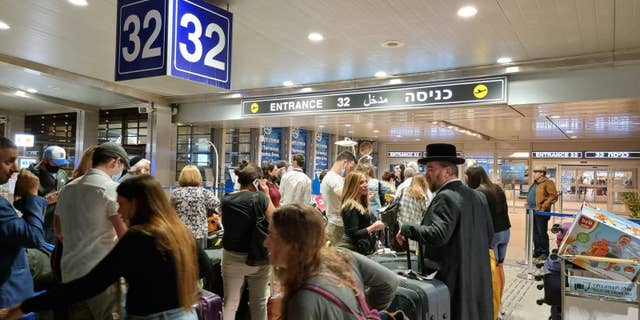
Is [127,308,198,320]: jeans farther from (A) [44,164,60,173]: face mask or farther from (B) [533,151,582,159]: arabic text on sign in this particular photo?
(B) [533,151,582,159]: arabic text on sign

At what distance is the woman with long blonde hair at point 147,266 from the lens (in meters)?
1.65

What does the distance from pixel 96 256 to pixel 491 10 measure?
376cm

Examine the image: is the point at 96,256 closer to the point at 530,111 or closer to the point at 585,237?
the point at 585,237

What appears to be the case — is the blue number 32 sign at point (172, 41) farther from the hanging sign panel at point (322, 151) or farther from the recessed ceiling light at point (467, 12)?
the hanging sign panel at point (322, 151)

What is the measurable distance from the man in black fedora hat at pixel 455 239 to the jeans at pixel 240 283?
4.00 feet

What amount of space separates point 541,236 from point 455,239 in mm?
6320


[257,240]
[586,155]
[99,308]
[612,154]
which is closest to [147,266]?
[99,308]

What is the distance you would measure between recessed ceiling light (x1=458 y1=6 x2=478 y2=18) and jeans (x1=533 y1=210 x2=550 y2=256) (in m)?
5.19

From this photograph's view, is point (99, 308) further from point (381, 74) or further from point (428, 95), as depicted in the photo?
point (381, 74)

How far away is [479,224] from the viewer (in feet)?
9.81

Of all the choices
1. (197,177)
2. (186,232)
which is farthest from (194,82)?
(186,232)

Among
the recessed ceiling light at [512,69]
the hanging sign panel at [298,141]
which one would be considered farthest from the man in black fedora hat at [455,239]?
the hanging sign panel at [298,141]

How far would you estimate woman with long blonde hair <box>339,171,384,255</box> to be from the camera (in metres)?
3.75

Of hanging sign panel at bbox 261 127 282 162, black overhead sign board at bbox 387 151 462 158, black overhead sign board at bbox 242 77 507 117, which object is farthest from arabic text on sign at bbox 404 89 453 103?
black overhead sign board at bbox 387 151 462 158
